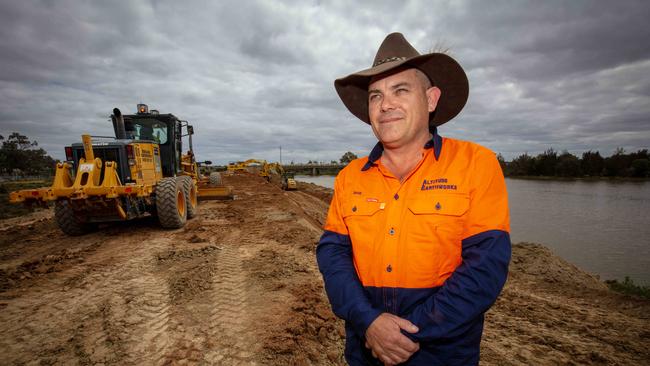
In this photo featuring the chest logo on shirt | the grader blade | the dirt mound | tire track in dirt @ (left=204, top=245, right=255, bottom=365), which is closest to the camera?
the chest logo on shirt

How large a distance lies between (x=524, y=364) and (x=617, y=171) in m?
67.8

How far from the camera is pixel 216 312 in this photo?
3.11 meters

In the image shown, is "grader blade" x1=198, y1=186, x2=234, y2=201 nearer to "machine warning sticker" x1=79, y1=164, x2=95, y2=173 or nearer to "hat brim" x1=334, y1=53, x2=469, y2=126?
"machine warning sticker" x1=79, y1=164, x2=95, y2=173

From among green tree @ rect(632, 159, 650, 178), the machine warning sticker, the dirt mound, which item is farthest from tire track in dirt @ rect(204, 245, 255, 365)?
green tree @ rect(632, 159, 650, 178)

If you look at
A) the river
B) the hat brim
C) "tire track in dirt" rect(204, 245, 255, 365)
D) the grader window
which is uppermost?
the grader window

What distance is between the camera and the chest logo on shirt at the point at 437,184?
1.35 m

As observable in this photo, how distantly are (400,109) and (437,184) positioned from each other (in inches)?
17.4

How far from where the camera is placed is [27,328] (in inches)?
111

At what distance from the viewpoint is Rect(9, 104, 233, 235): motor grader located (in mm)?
5270

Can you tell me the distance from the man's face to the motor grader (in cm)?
540

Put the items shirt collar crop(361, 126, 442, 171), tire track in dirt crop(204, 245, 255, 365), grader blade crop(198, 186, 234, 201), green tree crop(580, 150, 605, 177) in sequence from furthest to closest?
1. green tree crop(580, 150, 605, 177)
2. grader blade crop(198, 186, 234, 201)
3. tire track in dirt crop(204, 245, 255, 365)
4. shirt collar crop(361, 126, 442, 171)

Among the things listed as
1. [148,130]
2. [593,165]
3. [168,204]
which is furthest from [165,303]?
[593,165]

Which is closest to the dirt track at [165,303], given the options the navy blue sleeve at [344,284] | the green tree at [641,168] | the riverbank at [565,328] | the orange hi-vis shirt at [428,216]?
the navy blue sleeve at [344,284]

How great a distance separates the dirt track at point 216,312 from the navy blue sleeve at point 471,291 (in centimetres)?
153
